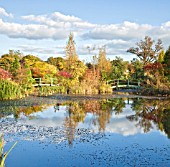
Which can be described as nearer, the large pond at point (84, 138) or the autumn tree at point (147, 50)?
the large pond at point (84, 138)

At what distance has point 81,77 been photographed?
25.0 meters

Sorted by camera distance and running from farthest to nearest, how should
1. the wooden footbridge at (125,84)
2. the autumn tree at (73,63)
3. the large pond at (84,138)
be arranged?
the wooden footbridge at (125,84) → the autumn tree at (73,63) → the large pond at (84,138)

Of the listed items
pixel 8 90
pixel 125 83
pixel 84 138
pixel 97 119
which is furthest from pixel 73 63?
pixel 84 138

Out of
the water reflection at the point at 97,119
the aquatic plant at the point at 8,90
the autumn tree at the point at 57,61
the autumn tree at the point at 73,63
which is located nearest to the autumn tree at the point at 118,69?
the autumn tree at the point at 73,63

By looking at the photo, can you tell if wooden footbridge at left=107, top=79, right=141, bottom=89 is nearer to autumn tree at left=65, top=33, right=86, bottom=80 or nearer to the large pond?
autumn tree at left=65, top=33, right=86, bottom=80

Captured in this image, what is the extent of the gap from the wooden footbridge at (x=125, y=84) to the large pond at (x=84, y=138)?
16108 mm

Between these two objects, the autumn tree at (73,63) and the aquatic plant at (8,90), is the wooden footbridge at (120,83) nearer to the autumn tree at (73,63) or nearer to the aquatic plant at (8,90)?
the autumn tree at (73,63)

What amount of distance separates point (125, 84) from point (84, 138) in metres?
23.0

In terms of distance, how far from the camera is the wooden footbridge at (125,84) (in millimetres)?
28734

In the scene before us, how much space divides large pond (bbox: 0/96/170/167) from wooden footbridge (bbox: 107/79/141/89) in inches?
634

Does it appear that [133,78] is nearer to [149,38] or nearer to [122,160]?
[149,38]

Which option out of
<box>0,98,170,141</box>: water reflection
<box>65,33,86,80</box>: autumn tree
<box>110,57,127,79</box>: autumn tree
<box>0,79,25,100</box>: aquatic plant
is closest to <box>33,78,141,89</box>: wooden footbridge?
<box>110,57,127,79</box>: autumn tree

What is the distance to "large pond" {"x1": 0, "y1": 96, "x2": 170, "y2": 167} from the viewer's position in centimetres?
614

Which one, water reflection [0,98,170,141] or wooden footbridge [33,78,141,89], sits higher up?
wooden footbridge [33,78,141,89]
